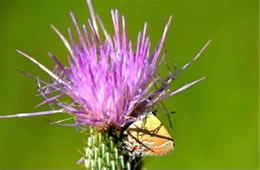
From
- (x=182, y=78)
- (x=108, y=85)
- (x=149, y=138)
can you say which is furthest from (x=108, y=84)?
(x=182, y=78)

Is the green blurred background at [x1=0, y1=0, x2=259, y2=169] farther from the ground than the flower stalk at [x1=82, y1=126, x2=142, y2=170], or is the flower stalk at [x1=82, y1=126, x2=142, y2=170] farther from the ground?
the green blurred background at [x1=0, y1=0, x2=259, y2=169]

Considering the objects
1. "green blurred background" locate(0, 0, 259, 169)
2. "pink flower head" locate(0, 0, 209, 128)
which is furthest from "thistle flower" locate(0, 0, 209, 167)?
"green blurred background" locate(0, 0, 259, 169)

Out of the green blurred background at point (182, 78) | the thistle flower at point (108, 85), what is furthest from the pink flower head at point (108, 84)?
the green blurred background at point (182, 78)

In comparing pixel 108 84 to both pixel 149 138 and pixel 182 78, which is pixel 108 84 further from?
pixel 182 78

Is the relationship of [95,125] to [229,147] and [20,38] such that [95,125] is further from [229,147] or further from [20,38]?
[20,38]

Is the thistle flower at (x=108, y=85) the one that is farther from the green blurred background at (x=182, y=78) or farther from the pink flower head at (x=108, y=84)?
the green blurred background at (x=182, y=78)

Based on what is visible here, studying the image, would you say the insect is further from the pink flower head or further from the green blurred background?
the green blurred background
